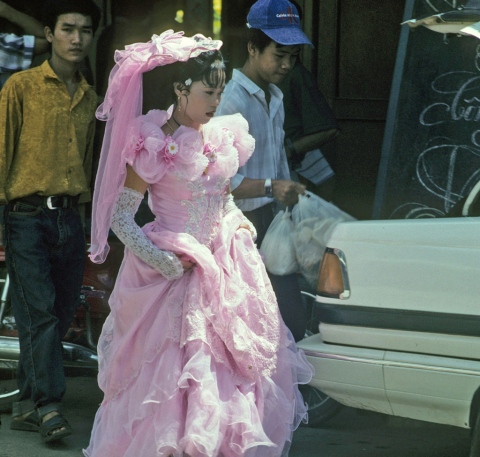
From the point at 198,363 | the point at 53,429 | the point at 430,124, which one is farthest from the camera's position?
the point at 430,124

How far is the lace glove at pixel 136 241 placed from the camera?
10.9 feet

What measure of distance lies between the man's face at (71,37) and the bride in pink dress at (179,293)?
1.16m

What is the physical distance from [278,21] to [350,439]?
231 cm

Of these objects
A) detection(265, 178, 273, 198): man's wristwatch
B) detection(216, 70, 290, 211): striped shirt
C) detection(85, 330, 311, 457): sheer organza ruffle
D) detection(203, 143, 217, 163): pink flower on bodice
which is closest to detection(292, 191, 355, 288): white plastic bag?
detection(265, 178, 273, 198): man's wristwatch

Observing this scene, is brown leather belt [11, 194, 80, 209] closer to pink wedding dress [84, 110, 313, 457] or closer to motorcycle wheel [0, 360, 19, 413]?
pink wedding dress [84, 110, 313, 457]

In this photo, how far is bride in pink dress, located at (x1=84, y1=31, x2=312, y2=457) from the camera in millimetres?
3219

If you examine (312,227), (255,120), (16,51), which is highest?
(16,51)

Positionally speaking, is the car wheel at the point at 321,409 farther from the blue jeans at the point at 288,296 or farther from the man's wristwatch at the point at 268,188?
the man's wristwatch at the point at 268,188

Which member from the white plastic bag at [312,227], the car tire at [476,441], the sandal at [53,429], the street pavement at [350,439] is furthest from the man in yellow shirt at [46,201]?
the car tire at [476,441]

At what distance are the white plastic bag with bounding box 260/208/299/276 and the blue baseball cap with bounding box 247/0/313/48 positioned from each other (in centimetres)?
94

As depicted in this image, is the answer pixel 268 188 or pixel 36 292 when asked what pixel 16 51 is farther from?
pixel 268 188

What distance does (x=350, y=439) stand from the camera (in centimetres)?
431

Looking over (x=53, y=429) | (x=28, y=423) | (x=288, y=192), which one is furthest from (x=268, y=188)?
(x=28, y=423)

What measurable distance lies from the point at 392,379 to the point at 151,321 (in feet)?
3.42
